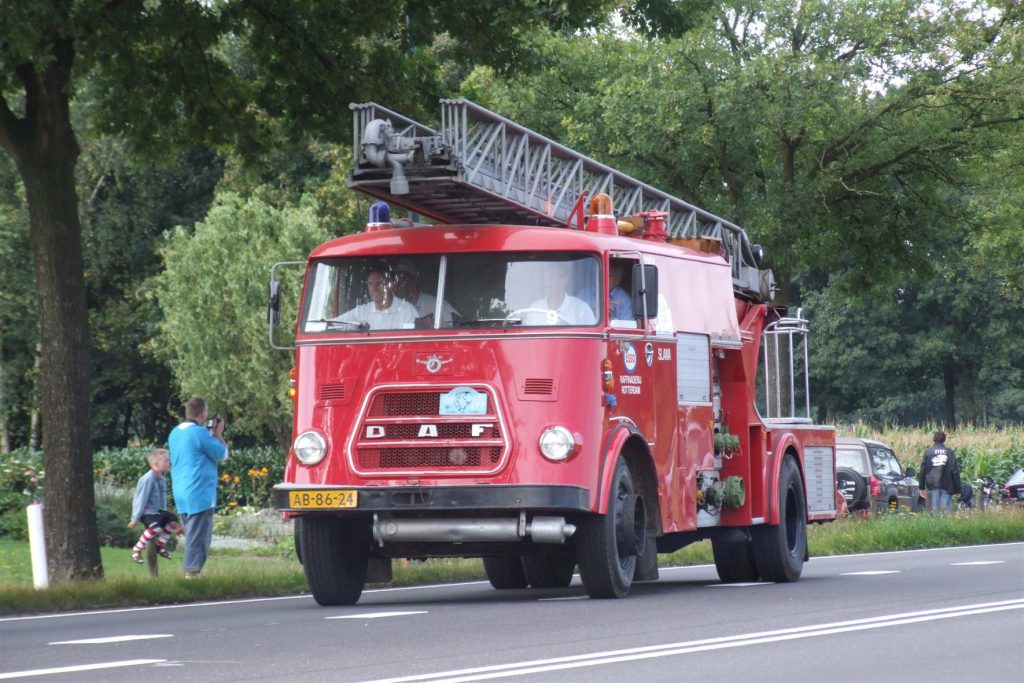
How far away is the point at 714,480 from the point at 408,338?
12.2 ft

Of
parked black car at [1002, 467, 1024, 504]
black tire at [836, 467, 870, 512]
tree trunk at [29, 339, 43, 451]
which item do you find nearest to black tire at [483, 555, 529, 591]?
black tire at [836, 467, 870, 512]

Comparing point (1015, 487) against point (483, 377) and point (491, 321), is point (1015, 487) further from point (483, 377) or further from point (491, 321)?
point (483, 377)

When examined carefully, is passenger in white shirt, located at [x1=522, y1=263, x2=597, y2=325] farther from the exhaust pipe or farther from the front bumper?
the exhaust pipe

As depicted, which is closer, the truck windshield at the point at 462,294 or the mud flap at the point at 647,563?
the truck windshield at the point at 462,294

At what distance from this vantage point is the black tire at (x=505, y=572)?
16938 millimetres

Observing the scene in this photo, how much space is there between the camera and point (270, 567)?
18.4 meters

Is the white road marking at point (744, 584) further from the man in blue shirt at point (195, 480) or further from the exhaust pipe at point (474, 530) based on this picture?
the man in blue shirt at point (195, 480)

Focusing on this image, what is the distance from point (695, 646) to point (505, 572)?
7.13 m

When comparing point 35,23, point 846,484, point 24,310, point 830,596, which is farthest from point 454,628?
point 24,310

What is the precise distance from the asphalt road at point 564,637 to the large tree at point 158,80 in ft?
7.94

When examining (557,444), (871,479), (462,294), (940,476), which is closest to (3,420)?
(871,479)

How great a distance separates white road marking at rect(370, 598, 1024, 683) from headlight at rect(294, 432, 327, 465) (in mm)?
4277

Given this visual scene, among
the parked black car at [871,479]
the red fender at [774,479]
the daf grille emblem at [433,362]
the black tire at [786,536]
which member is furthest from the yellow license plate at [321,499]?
the parked black car at [871,479]

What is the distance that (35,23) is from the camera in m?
14.8
